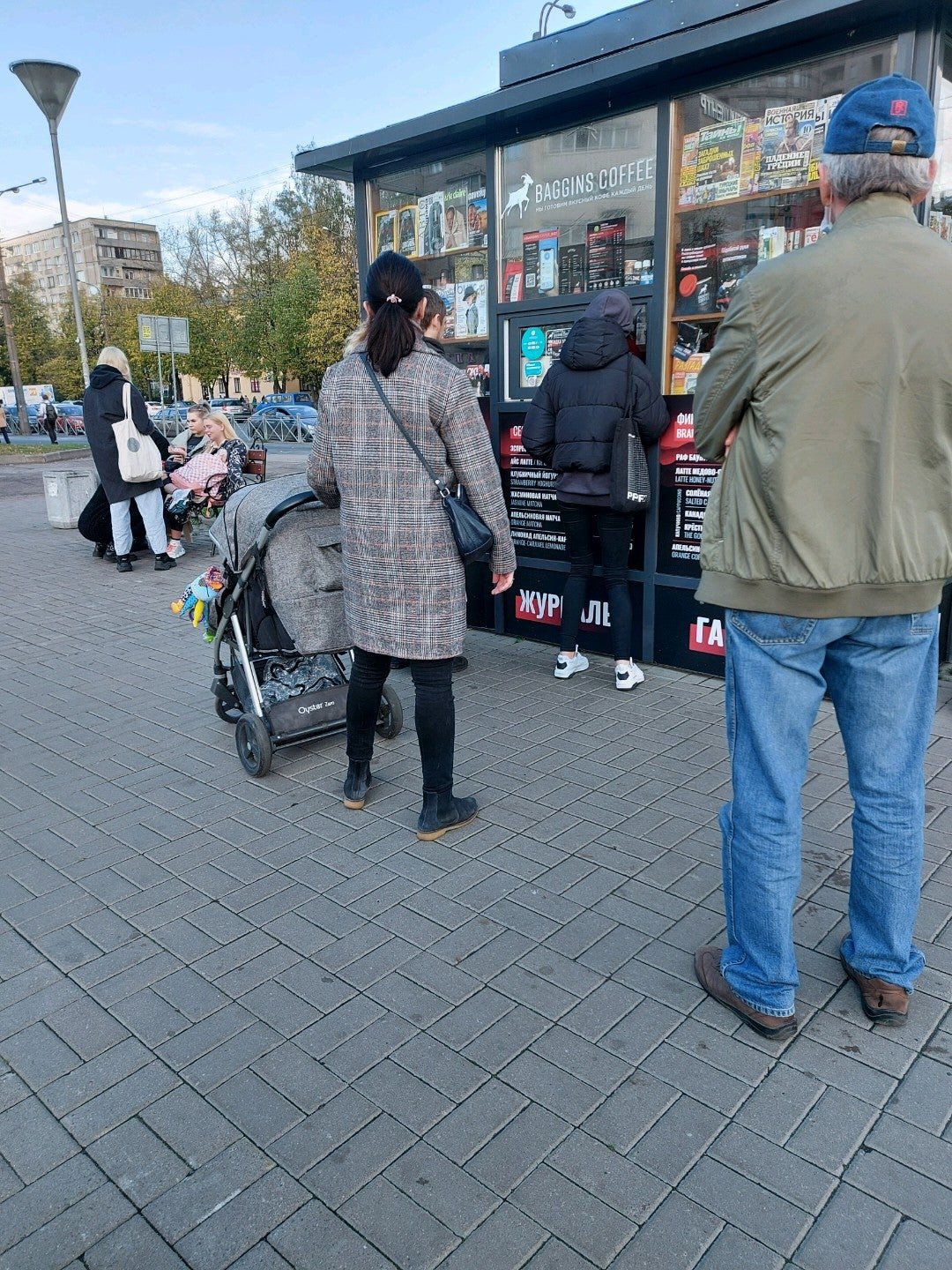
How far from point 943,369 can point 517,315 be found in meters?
4.17

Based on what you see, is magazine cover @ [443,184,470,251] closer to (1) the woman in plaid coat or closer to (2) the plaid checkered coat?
(1) the woman in plaid coat

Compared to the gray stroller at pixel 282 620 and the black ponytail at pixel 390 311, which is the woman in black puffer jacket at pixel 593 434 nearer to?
the gray stroller at pixel 282 620

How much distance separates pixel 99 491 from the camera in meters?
9.20

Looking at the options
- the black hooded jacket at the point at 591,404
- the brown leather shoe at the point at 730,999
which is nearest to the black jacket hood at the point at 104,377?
the black hooded jacket at the point at 591,404

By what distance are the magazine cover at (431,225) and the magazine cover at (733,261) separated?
6.77ft

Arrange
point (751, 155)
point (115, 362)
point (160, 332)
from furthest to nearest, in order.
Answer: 1. point (160, 332)
2. point (115, 362)
3. point (751, 155)

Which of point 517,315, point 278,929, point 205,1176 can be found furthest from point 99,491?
point 205,1176

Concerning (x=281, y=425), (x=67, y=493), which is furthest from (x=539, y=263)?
(x=281, y=425)

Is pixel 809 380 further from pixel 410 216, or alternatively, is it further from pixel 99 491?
pixel 99 491

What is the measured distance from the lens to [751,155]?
489 cm

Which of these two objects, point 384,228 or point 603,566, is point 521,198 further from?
point 603,566

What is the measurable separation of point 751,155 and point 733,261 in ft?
1.67

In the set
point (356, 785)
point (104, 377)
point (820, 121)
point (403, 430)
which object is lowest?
point (356, 785)

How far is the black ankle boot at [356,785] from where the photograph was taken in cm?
386
